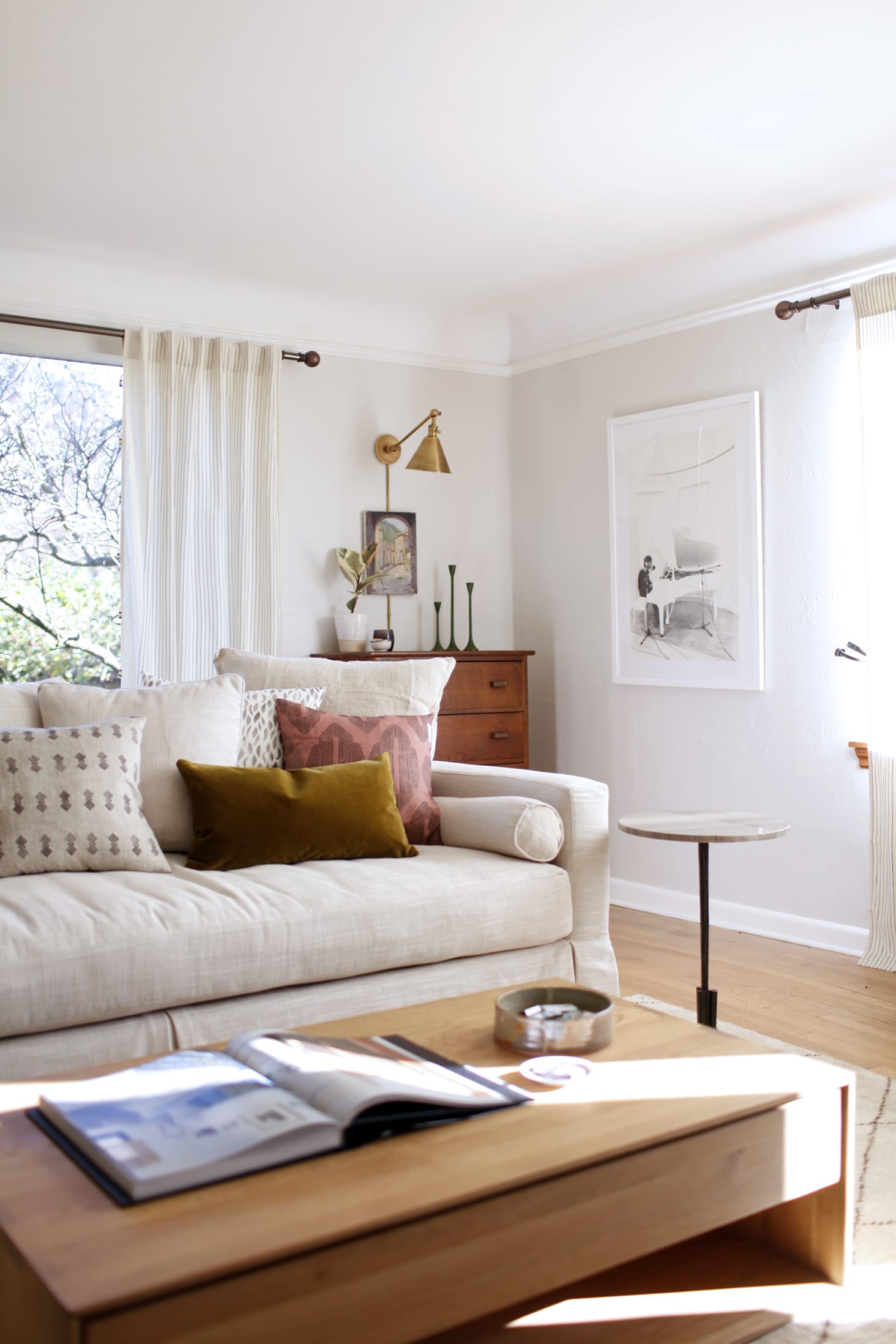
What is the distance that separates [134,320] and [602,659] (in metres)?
2.27

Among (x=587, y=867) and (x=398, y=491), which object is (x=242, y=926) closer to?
(x=587, y=867)

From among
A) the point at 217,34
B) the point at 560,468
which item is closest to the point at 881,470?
the point at 560,468

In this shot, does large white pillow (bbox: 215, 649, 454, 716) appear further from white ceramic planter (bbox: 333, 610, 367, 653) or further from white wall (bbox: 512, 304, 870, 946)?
white wall (bbox: 512, 304, 870, 946)

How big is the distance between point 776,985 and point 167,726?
6.48ft

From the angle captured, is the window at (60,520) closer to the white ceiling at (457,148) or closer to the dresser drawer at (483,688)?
the white ceiling at (457,148)

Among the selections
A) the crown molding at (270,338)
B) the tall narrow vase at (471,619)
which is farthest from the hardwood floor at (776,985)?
the crown molding at (270,338)

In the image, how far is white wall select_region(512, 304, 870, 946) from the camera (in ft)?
12.7

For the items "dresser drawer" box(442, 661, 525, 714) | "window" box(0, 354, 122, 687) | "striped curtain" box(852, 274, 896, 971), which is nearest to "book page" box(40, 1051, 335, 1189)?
"striped curtain" box(852, 274, 896, 971)

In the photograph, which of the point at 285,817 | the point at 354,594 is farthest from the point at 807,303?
the point at 285,817

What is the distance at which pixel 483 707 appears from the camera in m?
4.64

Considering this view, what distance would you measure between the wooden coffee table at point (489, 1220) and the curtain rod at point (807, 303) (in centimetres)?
281

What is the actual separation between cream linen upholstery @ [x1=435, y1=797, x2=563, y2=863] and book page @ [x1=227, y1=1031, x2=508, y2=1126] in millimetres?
1193

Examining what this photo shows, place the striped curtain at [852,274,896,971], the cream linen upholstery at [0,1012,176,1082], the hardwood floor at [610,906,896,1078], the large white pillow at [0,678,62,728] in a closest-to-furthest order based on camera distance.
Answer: the cream linen upholstery at [0,1012,176,1082]
the large white pillow at [0,678,62,728]
the hardwood floor at [610,906,896,1078]
the striped curtain at [852,274,896,971]

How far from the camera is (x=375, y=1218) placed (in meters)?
1.18
